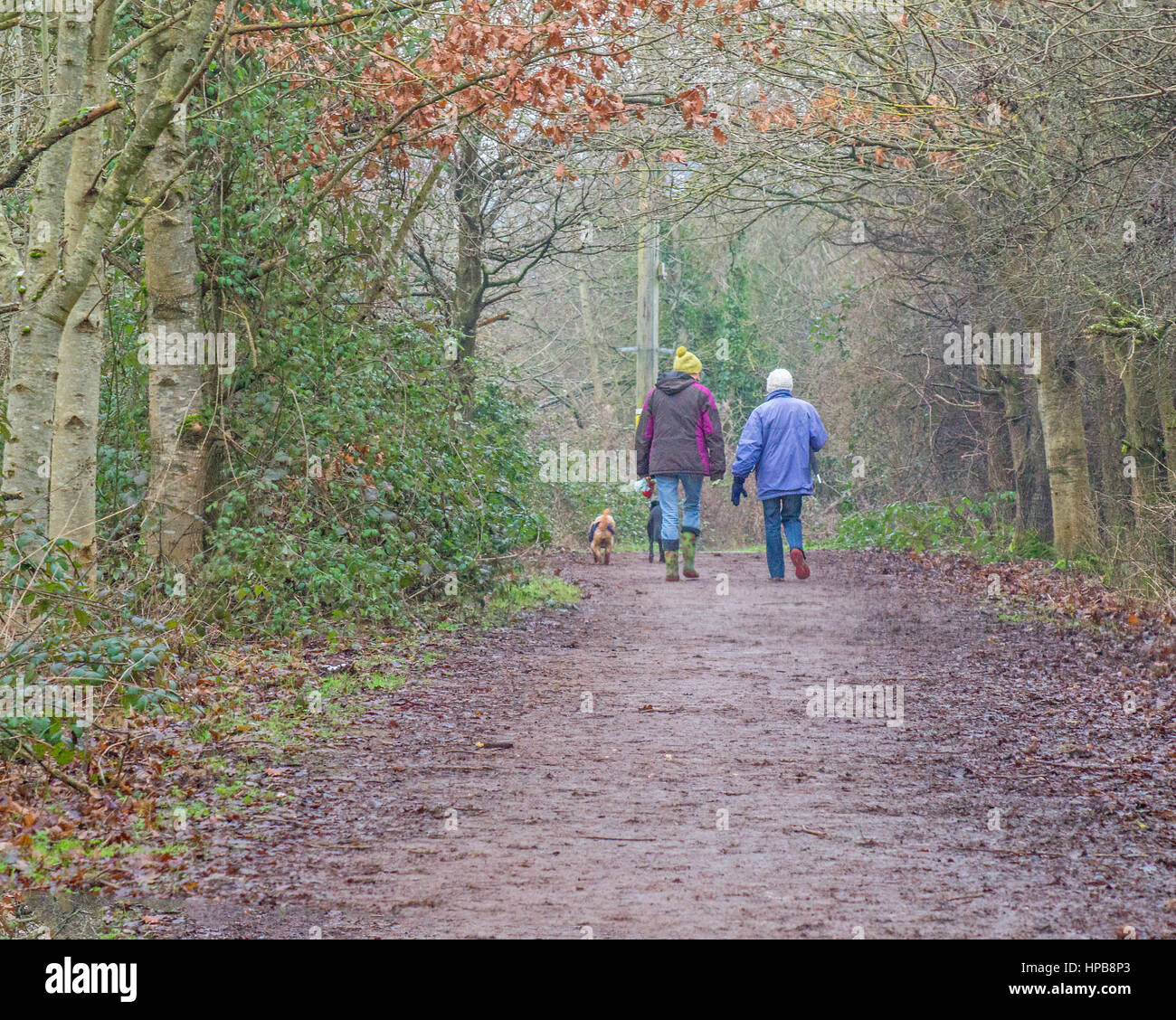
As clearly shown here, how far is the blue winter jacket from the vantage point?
15164mm

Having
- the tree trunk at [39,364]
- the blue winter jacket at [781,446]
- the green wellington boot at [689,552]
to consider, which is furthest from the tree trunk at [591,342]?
the tree trunk at [39,364]

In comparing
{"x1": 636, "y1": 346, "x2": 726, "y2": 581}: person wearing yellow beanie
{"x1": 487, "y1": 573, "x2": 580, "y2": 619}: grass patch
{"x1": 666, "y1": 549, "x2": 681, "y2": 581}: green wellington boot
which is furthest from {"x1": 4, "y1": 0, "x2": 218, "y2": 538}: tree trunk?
{"x1": 666, "y1": 549, "x2": 681, "y2": 581}: green wellington boot

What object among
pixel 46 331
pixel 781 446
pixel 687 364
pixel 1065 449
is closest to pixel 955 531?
pixel 1065 449

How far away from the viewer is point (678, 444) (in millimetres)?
15008

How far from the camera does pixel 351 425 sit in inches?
449

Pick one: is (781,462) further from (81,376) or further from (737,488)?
(81,376)

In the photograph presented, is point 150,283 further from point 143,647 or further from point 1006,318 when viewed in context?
point 1006,318

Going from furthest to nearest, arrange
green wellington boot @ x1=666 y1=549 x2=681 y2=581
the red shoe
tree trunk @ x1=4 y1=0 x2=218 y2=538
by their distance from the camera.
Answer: green wellington boot @ x1=666 y1=549 x2=681 y2=581 → the red shoe → tree trunk @ x1=4 y1=0 x2=218 y2=538

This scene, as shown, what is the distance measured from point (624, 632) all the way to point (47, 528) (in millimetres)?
5340

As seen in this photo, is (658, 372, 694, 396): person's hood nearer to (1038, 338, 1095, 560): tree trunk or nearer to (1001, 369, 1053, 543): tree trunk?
(1038, 338, 1095, 560): tree trunk

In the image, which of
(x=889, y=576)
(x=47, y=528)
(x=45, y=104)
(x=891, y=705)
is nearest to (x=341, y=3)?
(x=45, y=104)

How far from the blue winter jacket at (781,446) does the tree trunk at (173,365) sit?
21.3ft

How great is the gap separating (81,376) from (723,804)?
5003 millimetres

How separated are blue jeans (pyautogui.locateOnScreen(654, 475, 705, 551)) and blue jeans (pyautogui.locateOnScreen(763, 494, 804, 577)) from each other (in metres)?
0.82
